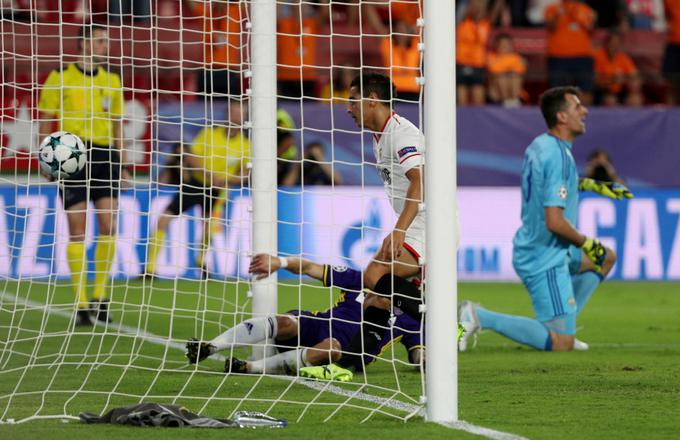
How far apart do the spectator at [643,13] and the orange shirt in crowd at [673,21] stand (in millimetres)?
1571

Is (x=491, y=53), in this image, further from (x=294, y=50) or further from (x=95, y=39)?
(x=95, y=39)

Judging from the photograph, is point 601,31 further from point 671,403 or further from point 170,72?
point 671,403

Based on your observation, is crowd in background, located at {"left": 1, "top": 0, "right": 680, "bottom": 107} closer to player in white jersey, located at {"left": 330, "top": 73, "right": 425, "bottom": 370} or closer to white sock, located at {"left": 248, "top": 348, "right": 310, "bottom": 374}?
player in white jersey, located at {"left": 330, "top": 73, "right": 425, "bottom": 370}

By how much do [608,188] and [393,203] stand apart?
2240mm

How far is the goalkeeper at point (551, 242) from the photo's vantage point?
356 inches

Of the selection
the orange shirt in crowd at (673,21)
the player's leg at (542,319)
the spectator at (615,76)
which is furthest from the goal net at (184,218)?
the orange shirt in crowd at (673,21)

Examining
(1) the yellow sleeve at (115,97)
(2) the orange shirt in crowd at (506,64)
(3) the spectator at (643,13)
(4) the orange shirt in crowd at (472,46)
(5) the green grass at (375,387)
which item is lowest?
(5) the green grass at (375,387)

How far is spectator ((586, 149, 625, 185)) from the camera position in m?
16.3

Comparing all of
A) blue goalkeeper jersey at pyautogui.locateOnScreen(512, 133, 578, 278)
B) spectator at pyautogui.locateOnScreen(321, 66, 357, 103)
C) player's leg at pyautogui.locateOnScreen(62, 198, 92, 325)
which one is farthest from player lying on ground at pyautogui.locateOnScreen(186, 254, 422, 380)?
spectator at pyautogui.locateOnScreen(321, 66, 357, 103)

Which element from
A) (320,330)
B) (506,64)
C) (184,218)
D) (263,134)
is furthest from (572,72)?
(320,330)

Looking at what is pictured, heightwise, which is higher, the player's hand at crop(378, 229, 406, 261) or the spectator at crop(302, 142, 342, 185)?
the spectator at crop(302, 142, 342, 185)

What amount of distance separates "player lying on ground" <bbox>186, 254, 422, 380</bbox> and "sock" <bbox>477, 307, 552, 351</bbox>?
4.45 ft

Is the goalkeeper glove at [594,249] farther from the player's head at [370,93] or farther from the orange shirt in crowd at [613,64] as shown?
the orange shirt in crowd at [613,64]

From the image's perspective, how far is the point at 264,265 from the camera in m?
6.99
